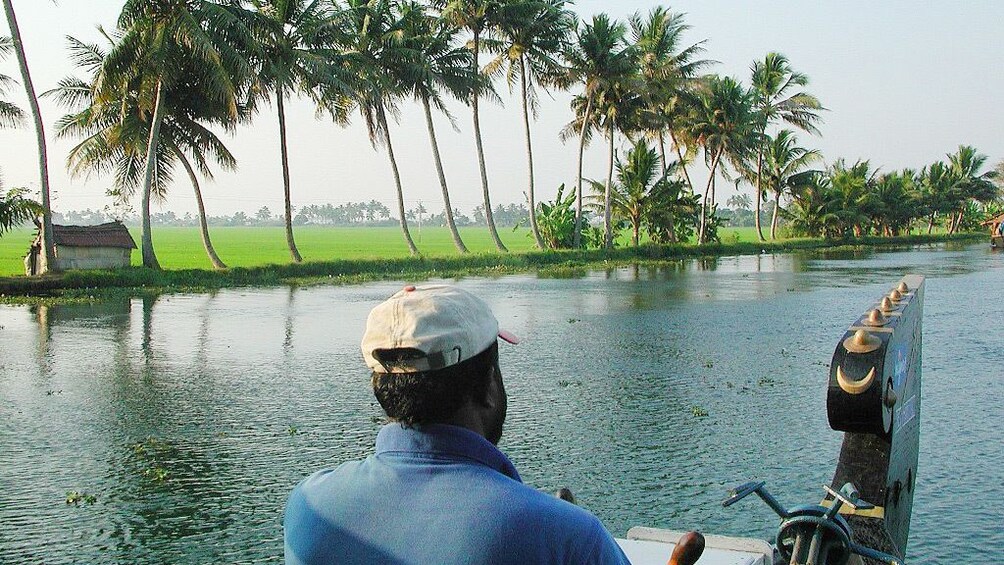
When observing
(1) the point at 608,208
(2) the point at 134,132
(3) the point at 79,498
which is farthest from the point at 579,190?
(3) the point at 79,498

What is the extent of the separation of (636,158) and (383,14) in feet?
44.9

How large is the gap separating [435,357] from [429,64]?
3201 cm

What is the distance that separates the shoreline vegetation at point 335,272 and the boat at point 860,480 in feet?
62.7

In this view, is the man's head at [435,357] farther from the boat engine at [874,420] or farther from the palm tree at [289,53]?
the palm tree at [289,53]

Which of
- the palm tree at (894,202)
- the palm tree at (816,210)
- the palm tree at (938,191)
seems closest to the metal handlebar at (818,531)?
the palm tree at (816,210)

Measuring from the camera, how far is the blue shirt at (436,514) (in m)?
1.64

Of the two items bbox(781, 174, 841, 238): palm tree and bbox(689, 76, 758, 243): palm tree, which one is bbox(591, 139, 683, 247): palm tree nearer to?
bbox(689, 76, 758, 243): palm tree

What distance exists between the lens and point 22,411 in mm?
9039

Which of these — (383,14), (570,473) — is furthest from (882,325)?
(383,14)

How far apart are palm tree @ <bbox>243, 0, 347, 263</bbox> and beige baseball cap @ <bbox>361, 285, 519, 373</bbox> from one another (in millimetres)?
25563

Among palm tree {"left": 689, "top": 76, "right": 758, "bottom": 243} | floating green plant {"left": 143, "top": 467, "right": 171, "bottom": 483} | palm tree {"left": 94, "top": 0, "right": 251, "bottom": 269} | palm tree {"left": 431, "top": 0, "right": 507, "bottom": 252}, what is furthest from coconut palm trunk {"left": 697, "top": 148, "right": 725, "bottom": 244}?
floating green plant {"left": 143, "top": 467, "right": 171, "bottom": 483}

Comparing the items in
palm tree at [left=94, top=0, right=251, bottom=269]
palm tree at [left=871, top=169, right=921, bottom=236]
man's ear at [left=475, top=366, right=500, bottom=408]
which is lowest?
man's ear at [left=475, top=366, right=500, bottom=408]

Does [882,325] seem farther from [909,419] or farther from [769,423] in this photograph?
[769,423]

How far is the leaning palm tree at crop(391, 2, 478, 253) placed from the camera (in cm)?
3212
